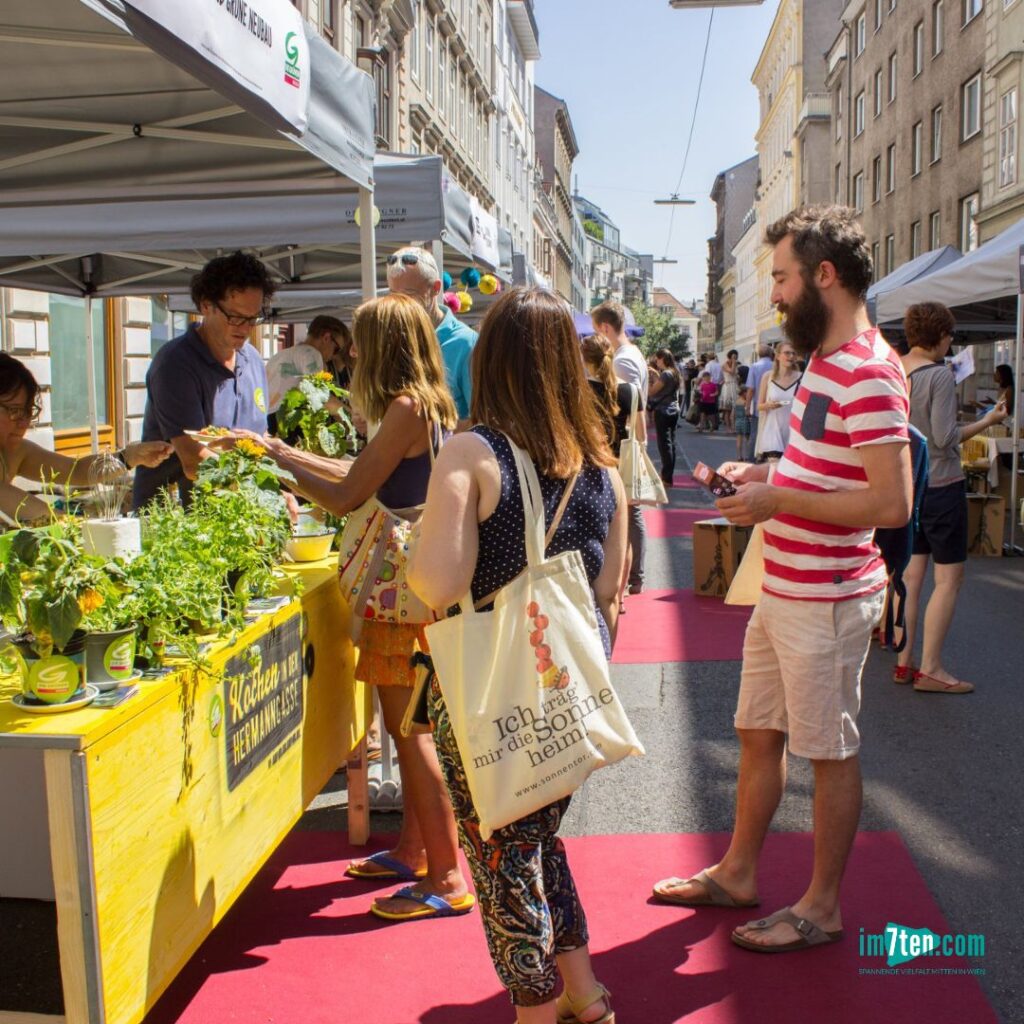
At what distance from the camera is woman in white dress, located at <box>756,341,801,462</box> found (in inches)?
334

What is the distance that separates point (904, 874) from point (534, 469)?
7.19ft

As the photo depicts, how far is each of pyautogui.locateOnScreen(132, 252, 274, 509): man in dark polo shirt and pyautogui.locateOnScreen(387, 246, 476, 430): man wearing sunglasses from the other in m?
0.63

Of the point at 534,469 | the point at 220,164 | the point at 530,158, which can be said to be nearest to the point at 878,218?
the point at 530,158

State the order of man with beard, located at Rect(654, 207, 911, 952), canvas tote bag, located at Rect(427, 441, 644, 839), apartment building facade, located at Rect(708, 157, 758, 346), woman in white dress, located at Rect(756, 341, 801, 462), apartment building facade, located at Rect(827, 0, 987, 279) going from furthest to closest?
apartment building facade, located at Rect(708, 157, 758, 346)
apartment building facade, located at Rect(827, 0, 987, 279)
woman in white dress, located at Rect(756, 341, 801, 462)
man with beard, located at Rect(654, 207, 911, 952)
canvas tote bag, located at Rect(427, 441, 644, 839)

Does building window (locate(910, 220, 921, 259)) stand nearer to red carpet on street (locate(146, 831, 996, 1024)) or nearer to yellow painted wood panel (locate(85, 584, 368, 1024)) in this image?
red carpet on street (locate(146, 831, 996, 1024))

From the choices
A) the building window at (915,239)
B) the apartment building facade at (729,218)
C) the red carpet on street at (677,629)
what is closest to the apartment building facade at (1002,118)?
the building window at (915,239)

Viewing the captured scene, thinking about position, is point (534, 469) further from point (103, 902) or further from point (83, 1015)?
point (83, 1015)

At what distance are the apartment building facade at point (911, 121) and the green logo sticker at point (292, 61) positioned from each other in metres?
24.3

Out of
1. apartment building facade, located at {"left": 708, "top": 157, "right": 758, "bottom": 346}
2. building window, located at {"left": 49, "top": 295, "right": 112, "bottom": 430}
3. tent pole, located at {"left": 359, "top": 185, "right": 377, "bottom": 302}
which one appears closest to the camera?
tent pole, located at {"left": 359, "top": 185, "right": 377, "bottom": 302}

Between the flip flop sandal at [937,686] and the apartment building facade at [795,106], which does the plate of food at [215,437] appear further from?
the apartment building facade at [795,106]

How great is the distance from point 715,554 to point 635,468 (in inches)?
63.4

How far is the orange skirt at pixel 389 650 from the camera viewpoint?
11.2ft

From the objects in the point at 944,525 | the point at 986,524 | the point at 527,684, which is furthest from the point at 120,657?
the point at 986,524

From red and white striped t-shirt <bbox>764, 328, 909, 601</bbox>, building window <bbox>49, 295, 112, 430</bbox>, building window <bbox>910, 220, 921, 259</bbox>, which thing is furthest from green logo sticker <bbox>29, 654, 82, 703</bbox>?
building window <bbox>910, 220, 921, 259</bbox>
